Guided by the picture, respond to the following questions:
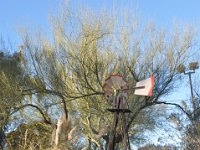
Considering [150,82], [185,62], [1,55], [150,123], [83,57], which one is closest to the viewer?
[150,82]

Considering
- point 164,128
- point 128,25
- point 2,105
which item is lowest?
point 164,128

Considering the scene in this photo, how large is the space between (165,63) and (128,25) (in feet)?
4.72

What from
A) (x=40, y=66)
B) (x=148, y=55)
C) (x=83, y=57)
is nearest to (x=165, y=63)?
(x=148, y=55)

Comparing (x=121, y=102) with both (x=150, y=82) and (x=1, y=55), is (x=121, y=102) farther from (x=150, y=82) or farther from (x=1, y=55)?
(x=1, y=55)

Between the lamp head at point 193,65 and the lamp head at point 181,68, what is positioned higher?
the lamp head at point 193,65

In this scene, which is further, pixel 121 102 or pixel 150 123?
pixel 150 123

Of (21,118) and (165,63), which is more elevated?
(165,63)

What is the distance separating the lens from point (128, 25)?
947 centimetres

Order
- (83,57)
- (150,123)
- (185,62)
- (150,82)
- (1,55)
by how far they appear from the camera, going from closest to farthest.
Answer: (150,82)
(83,57)
(185,62)
(1,55)
(150,123)

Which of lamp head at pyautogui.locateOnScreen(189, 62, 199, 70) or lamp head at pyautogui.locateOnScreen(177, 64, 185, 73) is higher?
lamp head at pyautogui.locateOnScreen(189, 62, 199, 70)

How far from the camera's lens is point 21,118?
1172cm

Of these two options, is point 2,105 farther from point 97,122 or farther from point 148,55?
point 148,55

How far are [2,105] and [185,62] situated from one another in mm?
5064

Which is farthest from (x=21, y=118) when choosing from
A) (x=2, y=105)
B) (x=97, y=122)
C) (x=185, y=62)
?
(x=185, y=62)
